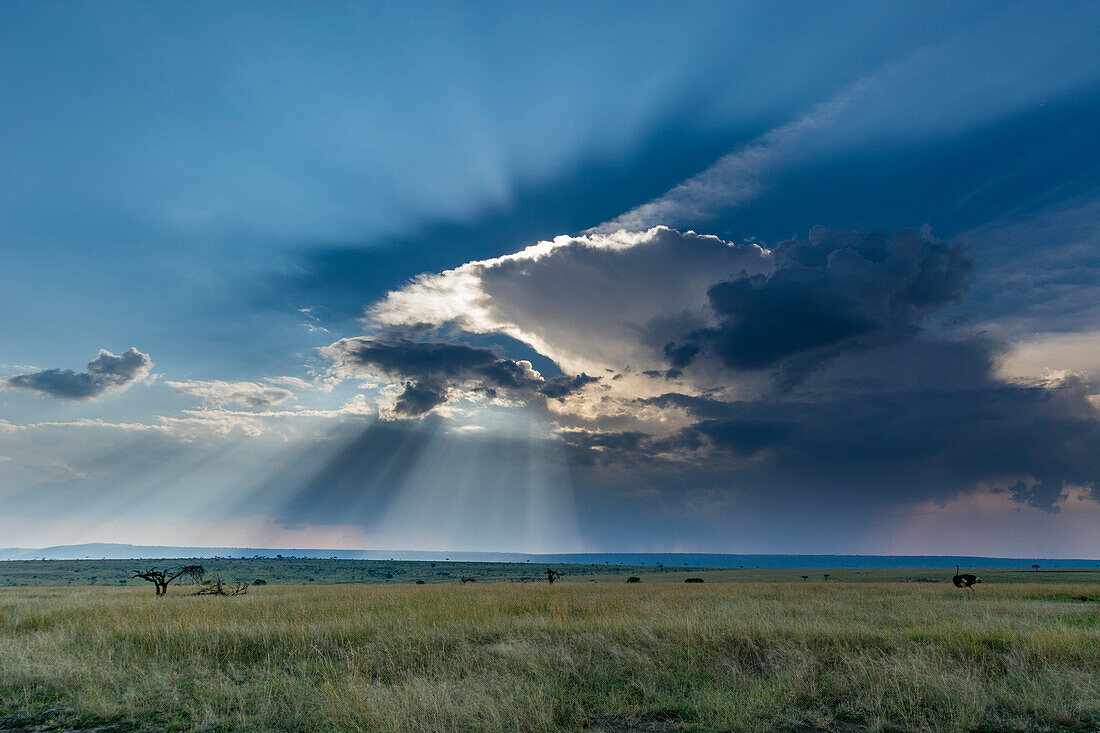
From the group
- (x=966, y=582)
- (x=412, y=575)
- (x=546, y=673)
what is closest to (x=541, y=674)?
(x=546, y=673)

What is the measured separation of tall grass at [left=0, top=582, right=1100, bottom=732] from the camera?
28.4 feet

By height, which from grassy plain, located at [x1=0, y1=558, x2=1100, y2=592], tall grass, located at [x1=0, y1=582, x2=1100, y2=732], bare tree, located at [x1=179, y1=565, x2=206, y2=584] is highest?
tall grass, located at [x1=0, y1=582, x2=1100, y2=732]

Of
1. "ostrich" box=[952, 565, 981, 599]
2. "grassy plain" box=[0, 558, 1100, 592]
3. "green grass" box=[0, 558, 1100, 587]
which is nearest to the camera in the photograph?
"ostrich" box=[952, 565, 981, 599]

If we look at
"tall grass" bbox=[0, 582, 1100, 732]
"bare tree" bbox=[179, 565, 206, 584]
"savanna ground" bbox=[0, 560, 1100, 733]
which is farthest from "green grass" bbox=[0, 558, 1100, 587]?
"savanna ground" bbox=[0, 560, 1100, 733]

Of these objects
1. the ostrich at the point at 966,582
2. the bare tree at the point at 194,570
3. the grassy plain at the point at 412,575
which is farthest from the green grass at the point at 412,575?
the ostrich at the point at 966,582

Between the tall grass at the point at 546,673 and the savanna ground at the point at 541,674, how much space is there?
5 centimetres

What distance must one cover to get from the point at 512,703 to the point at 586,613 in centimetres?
1146

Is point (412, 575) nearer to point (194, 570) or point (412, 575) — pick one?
point (412, 575)

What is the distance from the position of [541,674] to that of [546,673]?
0.87 feet

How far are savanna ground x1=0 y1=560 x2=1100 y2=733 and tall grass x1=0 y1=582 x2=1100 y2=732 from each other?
47mm

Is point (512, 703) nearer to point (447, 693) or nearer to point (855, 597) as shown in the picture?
point (447, 693)

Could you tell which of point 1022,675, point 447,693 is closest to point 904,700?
point 1022,675

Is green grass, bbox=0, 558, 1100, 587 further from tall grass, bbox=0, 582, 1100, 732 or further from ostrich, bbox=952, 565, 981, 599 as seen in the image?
tall grass, bbox=0, 582, 1100, 732

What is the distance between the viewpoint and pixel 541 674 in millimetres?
10742
